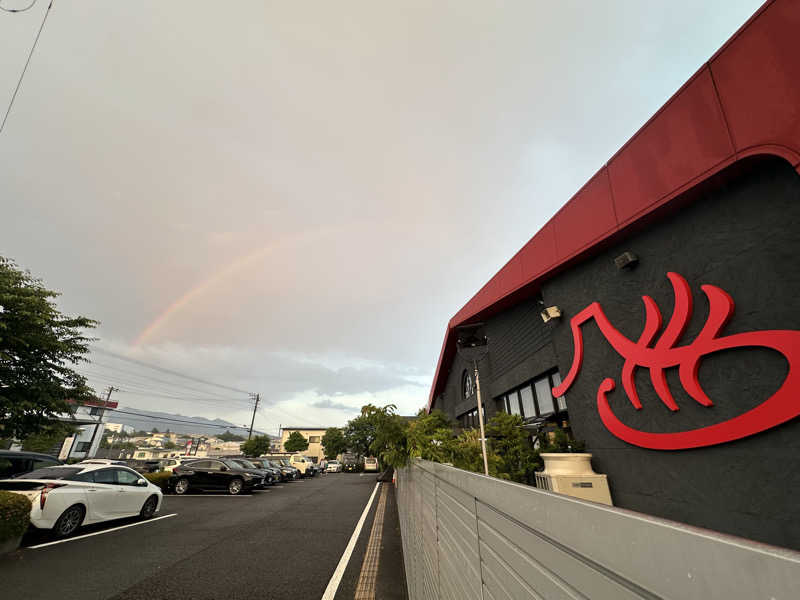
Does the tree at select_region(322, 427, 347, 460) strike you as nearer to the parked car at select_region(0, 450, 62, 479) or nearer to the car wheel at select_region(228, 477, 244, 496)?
the car wheel at select_region(228, 477, 244, 496)

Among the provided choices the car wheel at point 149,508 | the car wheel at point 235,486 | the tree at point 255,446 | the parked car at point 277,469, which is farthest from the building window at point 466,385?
the tree at point 255,446

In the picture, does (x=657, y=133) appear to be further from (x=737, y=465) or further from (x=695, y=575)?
(x=695, y=575)

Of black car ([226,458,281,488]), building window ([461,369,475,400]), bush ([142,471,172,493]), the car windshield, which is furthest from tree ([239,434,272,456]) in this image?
the car windshield

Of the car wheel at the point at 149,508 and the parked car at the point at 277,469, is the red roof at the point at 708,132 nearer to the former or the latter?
the car wheel at the point at 149,508

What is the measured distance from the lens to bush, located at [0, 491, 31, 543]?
5746mm

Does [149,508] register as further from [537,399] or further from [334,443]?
[334,443]

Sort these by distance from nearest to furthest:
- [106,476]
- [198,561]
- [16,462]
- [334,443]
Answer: [198,561] < [106,476] < [16,462] < [334,443]

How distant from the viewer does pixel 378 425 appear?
6.79 meters

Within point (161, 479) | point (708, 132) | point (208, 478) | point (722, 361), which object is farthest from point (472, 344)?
point (161, 479)

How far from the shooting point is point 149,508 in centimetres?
922

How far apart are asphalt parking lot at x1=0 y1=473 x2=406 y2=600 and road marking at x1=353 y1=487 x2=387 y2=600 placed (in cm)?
10

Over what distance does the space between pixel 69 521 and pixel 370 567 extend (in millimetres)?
6196

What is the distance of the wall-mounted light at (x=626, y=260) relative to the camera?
6.41 meters

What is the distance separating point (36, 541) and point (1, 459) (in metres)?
8.81
